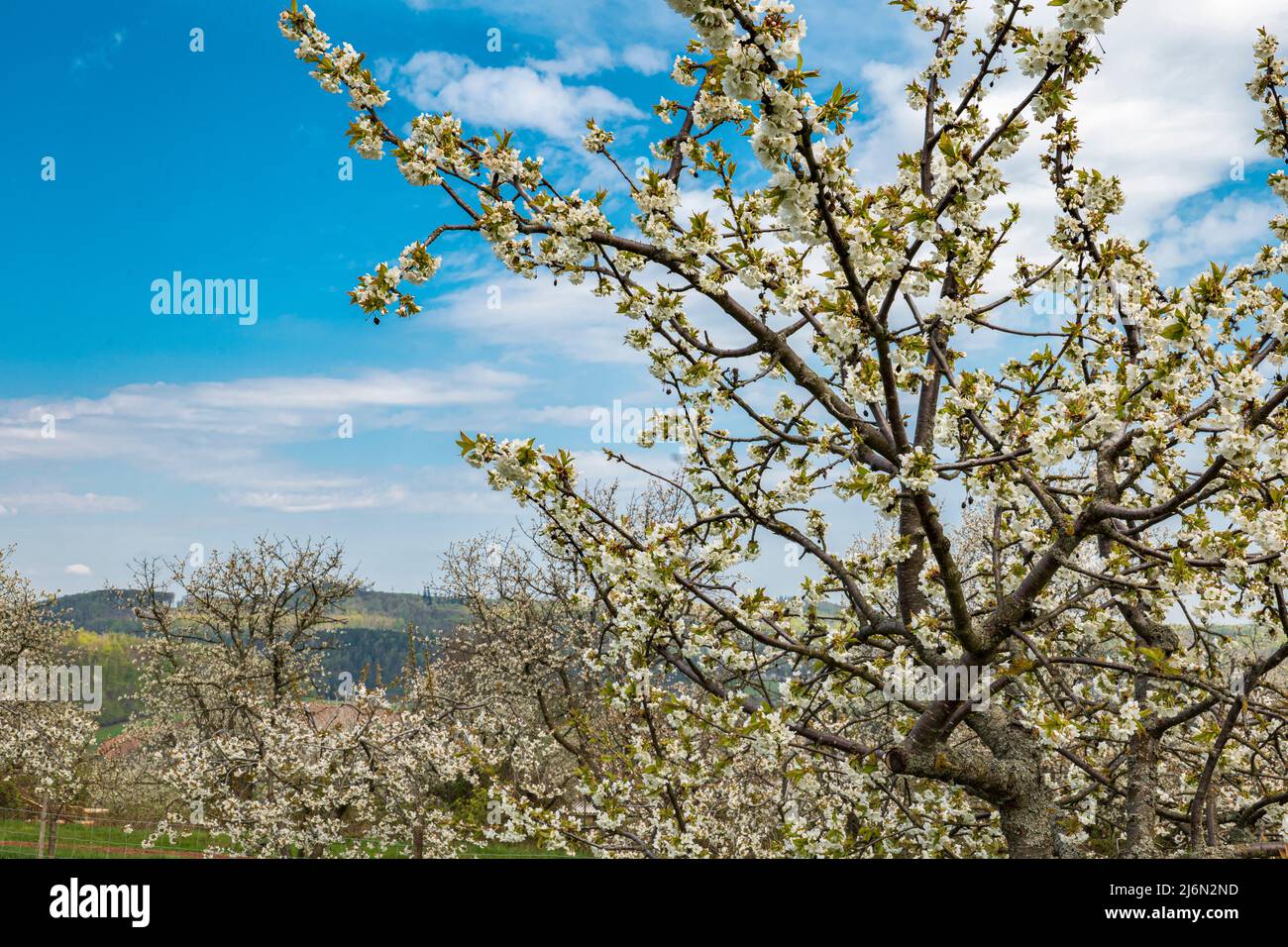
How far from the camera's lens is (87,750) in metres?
26.1

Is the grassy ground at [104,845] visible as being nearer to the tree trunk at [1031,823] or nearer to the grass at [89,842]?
the grass at [89,842]

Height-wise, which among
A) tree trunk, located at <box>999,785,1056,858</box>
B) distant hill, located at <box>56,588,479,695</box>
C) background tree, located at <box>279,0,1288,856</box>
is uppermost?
background tree, located at <box>279,0,1288,856</box>

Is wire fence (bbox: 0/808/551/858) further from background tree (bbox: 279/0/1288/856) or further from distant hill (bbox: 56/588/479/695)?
distant hill (bbox: 56/588/479/695)

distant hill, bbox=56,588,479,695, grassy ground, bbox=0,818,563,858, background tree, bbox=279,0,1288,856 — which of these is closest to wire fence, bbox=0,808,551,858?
grassy ground, bbox=0,818,563,858

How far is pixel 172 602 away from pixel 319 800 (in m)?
11.9

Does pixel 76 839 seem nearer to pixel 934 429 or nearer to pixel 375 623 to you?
pixel 934 429

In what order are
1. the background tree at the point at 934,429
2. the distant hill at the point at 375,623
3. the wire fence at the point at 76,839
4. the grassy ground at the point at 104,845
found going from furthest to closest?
the distant hill at the point at 375,623
the grassy ground at the point at 104,845
the wire fence at the point at 76,839
the background tree at the point at 934,429

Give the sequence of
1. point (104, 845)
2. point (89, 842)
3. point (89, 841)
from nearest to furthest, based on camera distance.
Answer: point (104, 845), point (89, 842), point (89, 841)

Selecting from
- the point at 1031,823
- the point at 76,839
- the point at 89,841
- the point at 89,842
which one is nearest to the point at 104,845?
the point at 89,842

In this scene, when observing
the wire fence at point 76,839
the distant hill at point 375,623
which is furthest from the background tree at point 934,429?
the distant hill at point 375,623

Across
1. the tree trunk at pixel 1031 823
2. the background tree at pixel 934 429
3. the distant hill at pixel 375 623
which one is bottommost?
the distant hill at pixel 375 623
